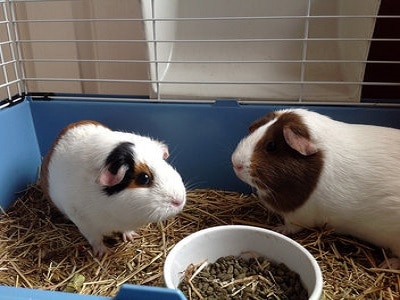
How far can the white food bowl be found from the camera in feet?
3.32

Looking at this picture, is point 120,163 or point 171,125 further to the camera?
point 171,125

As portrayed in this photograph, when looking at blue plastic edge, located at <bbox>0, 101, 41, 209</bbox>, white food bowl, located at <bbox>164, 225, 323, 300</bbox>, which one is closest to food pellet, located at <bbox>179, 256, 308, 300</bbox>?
white food bowl, located at <bbox>164, 225, 323, 300</bbox>

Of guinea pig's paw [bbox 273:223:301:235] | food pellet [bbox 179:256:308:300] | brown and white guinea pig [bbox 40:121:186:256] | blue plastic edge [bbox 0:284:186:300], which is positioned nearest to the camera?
blue plastic edge [bbox 0:284:186:300]

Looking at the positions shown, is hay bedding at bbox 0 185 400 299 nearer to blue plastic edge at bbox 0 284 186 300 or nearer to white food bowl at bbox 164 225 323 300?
white food bowl at bbox 164 225 323 300

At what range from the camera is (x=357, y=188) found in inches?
47.3

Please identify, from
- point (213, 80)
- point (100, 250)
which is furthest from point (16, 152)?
point (213, 80)

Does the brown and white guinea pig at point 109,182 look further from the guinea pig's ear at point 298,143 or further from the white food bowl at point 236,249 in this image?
the guinea pig's ear at point 298,143

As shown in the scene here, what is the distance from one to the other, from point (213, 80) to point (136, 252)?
0.81m

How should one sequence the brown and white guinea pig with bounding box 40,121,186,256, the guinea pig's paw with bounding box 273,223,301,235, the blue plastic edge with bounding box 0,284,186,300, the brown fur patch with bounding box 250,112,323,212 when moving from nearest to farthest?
the blue plastic edge with bounding box 0,284,186,300 → the brown and white guinea pig with bounding box 40,121,186,256 → the brown fur patch with bounding box 250,112,323,212 → the guinea pig's paw with bounding box 273,223,301,235

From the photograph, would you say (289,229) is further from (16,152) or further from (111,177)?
(16,152)

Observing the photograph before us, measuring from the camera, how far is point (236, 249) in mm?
1144

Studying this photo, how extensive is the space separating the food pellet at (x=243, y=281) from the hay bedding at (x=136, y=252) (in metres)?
0.13

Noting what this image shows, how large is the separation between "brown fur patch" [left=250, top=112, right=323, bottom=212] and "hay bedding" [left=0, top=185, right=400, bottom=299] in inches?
6.4

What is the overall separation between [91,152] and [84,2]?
3.82 feet
